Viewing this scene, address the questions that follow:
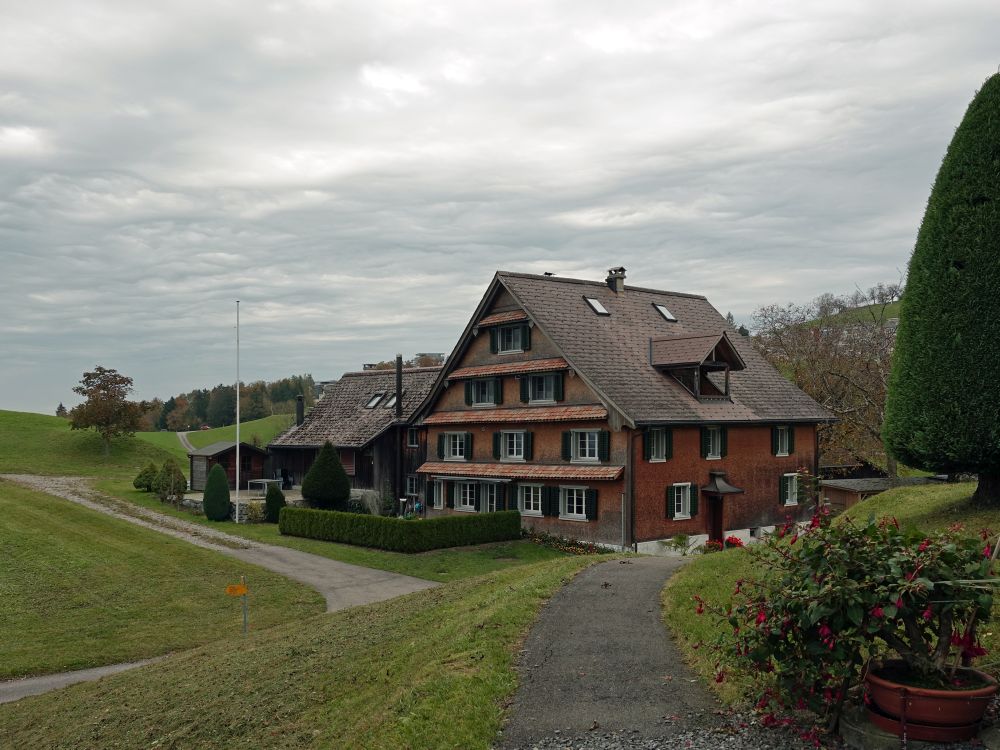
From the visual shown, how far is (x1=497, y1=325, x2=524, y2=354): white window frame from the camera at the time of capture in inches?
1599

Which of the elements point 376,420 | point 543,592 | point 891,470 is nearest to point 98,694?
point 543,592

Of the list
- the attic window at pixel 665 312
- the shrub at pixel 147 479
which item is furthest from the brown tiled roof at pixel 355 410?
the attic window at pixel 665 312

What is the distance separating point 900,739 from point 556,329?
30.8 m

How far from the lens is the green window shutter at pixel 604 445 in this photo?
35.4m

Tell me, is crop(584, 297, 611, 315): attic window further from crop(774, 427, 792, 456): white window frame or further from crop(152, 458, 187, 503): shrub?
crop(152, 458, 187, 503): shrub

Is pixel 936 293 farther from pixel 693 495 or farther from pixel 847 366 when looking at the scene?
pixel 847 366

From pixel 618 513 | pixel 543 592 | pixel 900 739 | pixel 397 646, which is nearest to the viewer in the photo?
pixel 900 739

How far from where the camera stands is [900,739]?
8266mm

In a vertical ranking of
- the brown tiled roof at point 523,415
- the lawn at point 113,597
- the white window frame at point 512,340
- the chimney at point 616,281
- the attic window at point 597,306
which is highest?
the chimney at point 616,281

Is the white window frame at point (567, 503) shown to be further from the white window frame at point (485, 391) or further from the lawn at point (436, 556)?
the white window frame at point (485, 391)

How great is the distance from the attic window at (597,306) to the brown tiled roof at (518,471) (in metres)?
8.49

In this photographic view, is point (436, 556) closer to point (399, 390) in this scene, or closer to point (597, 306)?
point (597, 306)

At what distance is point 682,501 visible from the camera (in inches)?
1453

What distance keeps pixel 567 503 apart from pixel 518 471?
2928 mm
